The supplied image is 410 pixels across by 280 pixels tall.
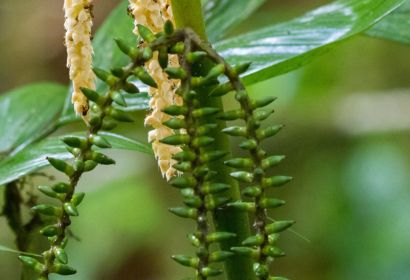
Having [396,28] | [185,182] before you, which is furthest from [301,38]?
[185,182]

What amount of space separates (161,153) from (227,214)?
8cm

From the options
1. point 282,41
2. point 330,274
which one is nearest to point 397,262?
point 330,274

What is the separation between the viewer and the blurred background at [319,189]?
1.86 m

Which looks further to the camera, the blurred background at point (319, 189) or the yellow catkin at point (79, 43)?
the blurred background at point (319, 189)

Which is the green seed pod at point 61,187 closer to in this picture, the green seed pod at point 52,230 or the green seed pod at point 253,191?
the green seed pod at point 52,230

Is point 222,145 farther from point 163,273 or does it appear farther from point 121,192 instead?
point 163,273

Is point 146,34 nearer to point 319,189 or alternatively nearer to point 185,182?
point 185,182

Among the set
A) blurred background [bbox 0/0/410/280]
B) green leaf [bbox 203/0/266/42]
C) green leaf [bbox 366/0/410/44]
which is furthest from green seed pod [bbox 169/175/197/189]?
blurred background [bbox 0/0/410/280]

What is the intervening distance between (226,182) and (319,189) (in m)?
1.55

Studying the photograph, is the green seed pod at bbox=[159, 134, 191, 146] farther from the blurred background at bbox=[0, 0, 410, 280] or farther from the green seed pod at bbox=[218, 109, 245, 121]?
the blurred background at bbox=[0, 0, 410, 280]

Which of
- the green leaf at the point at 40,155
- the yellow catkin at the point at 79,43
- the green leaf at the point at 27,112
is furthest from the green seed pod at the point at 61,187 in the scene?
the green leaf at the point at 27,112

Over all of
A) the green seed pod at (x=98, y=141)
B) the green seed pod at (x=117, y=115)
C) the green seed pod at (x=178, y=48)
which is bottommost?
the green seed pod at (x=98, y=141)

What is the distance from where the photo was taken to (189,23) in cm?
64

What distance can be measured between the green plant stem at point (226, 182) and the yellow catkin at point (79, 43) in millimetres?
76
